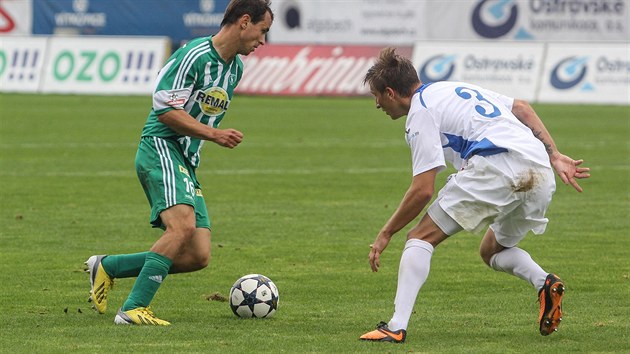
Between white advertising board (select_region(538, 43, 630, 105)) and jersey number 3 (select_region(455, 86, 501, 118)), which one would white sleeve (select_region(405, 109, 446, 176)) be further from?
white advertising board (select_region(538, 43, 630, 105))

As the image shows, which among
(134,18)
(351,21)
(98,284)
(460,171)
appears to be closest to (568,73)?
(351,21)

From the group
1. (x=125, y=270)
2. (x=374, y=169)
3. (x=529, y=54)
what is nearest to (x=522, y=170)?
(x=125, y=270)

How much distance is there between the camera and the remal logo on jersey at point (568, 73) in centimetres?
3066

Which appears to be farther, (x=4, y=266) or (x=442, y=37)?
(x=442, y=37)

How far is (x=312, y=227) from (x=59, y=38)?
23.8 metres

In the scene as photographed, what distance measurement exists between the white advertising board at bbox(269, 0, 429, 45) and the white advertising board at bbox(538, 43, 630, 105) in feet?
32.7

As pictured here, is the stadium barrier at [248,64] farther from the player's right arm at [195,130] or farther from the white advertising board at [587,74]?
the player's right arm at [195,130]

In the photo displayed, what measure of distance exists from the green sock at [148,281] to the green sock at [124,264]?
0.48m

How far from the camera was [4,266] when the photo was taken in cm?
1054

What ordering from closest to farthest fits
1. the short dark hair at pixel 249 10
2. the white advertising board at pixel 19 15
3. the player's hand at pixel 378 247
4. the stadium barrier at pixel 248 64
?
the player's hand at pixel 378 247 < the short dark hair at pixel 249 10 < the stadium barrier at pixel 248 64 < the white advertising board at pixel 19 15

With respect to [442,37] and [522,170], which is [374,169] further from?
[442,37]

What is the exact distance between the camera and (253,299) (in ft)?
27.4

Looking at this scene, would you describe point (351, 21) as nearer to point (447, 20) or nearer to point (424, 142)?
point (447, 20)

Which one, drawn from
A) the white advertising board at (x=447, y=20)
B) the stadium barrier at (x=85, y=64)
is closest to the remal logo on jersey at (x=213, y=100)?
the stadium barrier at (x=85, y=64)
